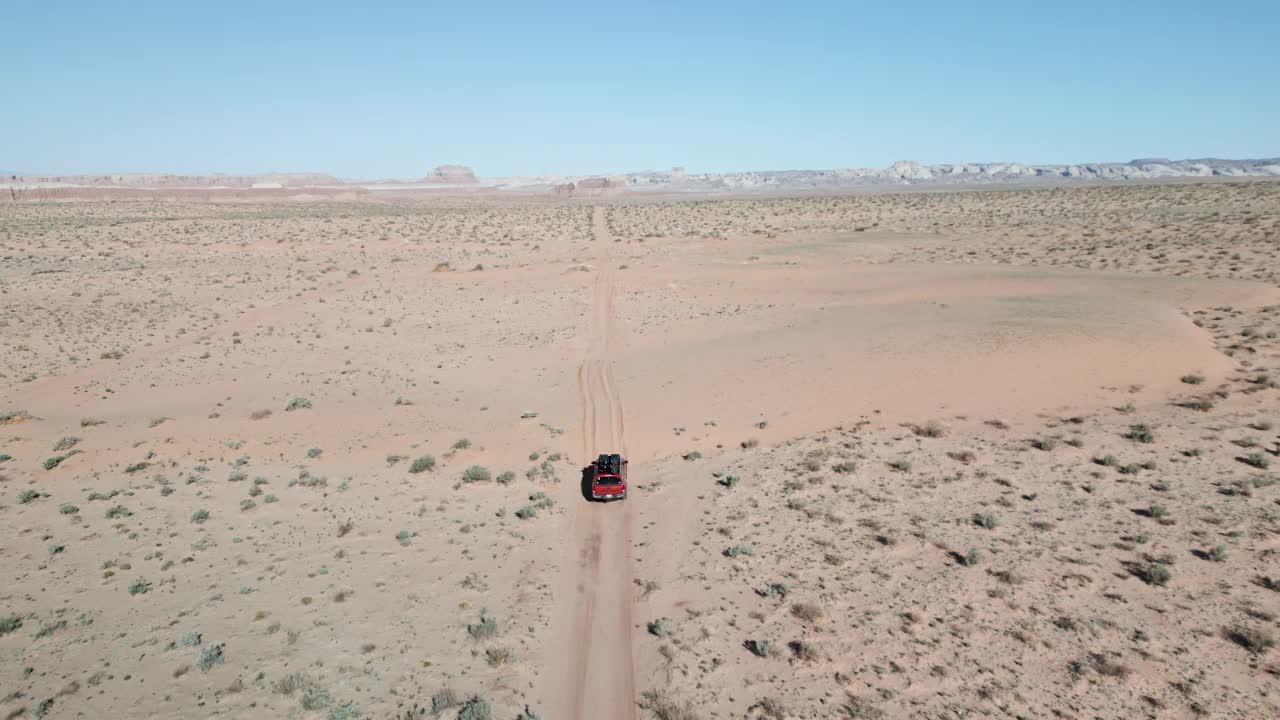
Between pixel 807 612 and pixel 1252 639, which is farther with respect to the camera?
pixel 807 612

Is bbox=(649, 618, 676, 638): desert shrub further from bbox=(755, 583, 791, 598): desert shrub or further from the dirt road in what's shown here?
bbox=(755, 583, 791, 598): desert shrub

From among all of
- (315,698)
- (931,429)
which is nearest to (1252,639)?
(931,429)

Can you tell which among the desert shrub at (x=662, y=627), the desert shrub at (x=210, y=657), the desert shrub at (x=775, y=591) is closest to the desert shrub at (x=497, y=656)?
the desert shrub at (x=662, y=627)

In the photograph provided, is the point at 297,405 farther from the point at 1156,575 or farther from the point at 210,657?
the point at 1156,575

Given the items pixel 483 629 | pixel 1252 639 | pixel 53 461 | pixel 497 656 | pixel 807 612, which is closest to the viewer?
pixel 1252 639

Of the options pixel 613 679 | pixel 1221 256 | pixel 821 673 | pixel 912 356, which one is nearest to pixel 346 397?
pixel 613 679

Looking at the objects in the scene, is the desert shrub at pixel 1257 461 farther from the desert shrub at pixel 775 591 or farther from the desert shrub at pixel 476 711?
the desert shrub at pixel 476 711

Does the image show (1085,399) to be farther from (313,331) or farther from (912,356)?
(313,331)
